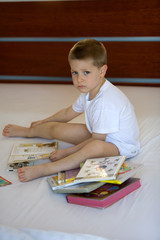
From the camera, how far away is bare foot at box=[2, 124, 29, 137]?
6.34ft

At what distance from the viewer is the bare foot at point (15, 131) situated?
1933mm

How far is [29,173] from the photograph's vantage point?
148 cm

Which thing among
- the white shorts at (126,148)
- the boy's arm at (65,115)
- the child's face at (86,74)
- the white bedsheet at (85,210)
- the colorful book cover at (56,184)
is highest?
the child's face at (86,74)

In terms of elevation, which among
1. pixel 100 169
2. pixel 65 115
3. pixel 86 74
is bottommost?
pixel 100 169

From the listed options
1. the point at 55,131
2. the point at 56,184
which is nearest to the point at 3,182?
the point at 56,184

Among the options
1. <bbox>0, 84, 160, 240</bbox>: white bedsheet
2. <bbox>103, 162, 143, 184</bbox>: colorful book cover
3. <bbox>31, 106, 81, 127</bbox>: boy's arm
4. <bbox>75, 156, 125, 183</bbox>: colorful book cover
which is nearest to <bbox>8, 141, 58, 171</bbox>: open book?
<bbox>0, 84, 160, 240</bbox>: white bedsheet

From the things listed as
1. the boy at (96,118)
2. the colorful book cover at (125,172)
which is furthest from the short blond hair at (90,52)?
the colorful book cover at (125,172)

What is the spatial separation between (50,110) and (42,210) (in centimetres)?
117

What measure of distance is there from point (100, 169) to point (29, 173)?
0.31 meters

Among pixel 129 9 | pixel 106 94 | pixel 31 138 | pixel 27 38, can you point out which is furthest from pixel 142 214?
pixel 27 38

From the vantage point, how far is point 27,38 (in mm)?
3203

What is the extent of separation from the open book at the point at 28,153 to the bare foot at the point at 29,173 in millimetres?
111

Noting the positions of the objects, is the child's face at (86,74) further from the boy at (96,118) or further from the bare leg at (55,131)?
the bare leg at (55,131)

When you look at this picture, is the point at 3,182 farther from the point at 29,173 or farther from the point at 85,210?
the point at 85,210
